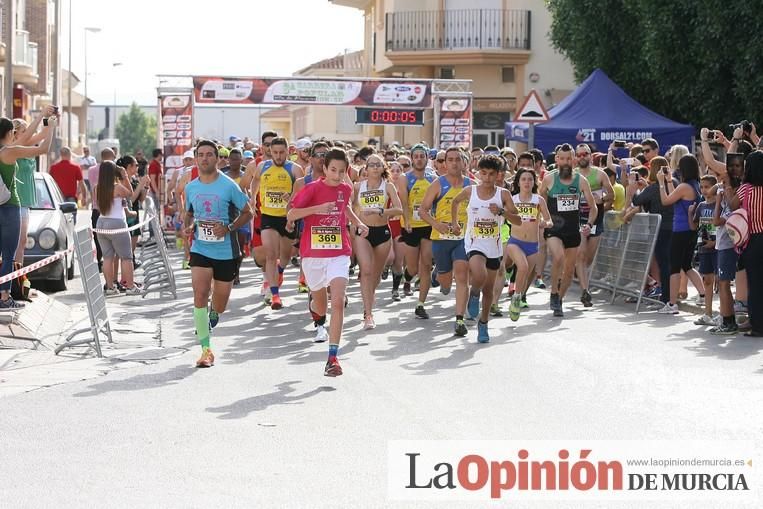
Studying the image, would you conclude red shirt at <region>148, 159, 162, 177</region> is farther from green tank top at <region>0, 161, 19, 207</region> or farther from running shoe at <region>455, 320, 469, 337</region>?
running shoe at <region>455, 320, 469, 337</region>

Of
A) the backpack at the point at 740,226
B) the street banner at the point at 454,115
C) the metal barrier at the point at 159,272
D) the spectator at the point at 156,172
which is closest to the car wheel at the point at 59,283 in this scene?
the metal barrier at the point at 159,272

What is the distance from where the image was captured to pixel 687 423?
8.42m

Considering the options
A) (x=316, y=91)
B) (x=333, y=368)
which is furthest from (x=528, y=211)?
(x=316, y=91)

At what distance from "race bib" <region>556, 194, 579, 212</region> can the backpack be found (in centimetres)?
220

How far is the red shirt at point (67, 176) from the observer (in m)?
22.8

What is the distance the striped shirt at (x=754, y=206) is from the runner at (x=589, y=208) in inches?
117

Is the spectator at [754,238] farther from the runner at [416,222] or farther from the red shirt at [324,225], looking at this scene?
the red shirt at [324,225]

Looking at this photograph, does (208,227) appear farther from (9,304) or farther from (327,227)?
(9,304)

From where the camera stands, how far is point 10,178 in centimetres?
1300

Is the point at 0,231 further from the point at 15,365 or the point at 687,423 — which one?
the point at 687,423

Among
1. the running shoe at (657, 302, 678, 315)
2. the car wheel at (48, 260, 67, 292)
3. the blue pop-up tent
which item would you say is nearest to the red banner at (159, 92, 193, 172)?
the blue pop-up tent

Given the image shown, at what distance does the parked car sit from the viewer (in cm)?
1661

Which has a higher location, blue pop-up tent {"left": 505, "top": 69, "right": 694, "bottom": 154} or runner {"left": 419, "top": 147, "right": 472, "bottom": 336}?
blue pop-up tent {"left": 505, "top": 69, "right": 694, "bottom": 154}

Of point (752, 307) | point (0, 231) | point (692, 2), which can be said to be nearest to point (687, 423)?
point (752, 307)
